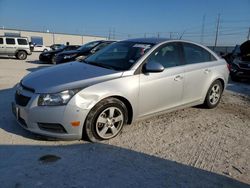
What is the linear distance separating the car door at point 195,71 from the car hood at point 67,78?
1.57 m

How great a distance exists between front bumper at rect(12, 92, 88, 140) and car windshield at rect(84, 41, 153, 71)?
3.64 ft

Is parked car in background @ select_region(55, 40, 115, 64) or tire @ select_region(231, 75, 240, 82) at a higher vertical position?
parked car in background @ select_region(55, 40, 115, 64)

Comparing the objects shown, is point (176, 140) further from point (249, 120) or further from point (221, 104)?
point (221, 104)

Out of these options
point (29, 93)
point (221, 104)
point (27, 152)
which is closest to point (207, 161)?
point (27, 152)

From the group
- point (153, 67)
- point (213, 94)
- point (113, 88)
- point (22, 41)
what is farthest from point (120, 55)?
point (22, 41)

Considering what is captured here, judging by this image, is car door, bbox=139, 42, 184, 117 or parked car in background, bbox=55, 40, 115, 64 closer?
car door, bbox=139, 42, 184, 117

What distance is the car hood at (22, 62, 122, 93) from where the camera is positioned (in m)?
3.53

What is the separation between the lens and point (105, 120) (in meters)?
3.79

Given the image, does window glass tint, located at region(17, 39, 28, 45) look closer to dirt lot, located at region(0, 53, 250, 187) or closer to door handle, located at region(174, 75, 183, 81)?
dirt lot, located at region(0, 53, 250, 187)

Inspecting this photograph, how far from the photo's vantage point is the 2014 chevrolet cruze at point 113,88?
3475mm

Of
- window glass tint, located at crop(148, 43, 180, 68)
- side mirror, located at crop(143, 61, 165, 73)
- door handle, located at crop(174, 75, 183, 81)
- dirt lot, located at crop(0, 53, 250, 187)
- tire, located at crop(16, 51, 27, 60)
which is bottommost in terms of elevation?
tire, located at crop(16, 51, 27, 60)

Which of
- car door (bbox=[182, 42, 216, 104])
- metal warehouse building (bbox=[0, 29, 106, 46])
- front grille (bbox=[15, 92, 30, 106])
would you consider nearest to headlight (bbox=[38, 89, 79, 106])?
front grille (bbox=[15, 92, 30, 106])

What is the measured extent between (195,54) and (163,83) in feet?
4.16

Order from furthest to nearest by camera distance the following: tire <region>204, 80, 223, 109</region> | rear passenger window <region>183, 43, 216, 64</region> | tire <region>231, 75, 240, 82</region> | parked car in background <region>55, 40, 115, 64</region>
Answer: parked car in background <region>55, 40, 115, 64</region>, tire <region>231, 75, 240, 82</region>, tire <region>204, 80, 223, 109</region>, rear passenger window <region>183, 43, 216, 64</region>
